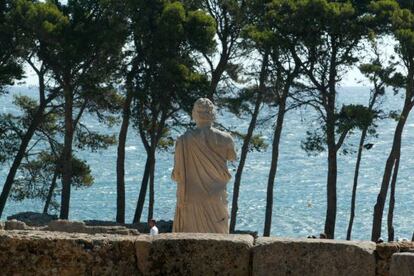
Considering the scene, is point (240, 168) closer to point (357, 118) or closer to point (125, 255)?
point (357, 118)

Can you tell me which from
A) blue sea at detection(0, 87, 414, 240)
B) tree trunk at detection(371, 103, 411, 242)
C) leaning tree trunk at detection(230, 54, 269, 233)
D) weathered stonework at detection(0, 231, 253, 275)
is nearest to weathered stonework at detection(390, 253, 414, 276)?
weathered stonework at detection(0, 231, 253, 275)

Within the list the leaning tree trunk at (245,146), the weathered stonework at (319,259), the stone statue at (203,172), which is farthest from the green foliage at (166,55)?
the weathered stonework at (319,259)

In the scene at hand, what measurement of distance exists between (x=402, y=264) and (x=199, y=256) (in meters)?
1.16

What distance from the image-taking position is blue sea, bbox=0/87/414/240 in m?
48.8

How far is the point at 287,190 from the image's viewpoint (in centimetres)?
6825

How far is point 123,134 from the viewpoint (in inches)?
1162

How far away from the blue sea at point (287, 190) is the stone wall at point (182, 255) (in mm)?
25909

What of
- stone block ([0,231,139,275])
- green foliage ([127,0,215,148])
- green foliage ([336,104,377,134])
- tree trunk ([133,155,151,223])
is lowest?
stone block ([0,231,139,275])

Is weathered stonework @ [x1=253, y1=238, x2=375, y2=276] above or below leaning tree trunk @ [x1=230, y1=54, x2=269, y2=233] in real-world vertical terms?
below

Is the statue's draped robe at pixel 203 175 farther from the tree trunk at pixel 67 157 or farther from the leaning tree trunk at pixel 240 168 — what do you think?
the tree trunk at pixel 67 157

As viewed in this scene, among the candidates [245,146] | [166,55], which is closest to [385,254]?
[166,55]

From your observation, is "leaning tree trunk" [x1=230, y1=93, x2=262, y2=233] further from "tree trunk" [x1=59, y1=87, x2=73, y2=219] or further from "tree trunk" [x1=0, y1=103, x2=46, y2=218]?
"tree trunk" [x1=0, y1=103, x2=46, y2=218]

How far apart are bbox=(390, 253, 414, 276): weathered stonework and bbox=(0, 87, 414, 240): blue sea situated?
26.4m

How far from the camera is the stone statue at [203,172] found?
1000cm
